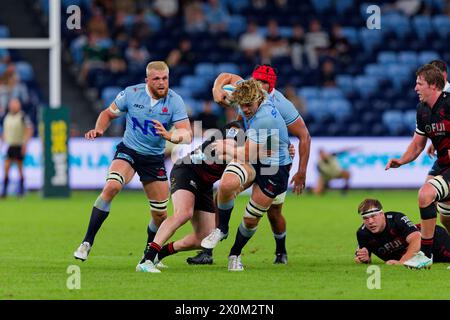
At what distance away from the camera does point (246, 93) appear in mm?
11070

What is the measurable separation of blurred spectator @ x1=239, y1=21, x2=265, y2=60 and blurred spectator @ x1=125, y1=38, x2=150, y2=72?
2.42m

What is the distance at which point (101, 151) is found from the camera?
973 inches

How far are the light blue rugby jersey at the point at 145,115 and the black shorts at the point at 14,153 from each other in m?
11.8

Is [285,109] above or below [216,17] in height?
below

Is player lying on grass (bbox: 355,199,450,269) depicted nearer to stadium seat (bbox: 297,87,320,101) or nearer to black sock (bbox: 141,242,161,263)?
black sock (bbox: 141,242,161,263)

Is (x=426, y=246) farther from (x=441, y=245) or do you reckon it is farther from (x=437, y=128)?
(x=437, y=128)

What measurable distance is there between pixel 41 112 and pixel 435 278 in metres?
13.8

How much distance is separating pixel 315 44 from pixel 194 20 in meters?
3.12

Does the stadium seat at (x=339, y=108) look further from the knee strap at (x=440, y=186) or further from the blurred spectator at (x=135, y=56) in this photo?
the knee strap at (x=440, y=186)

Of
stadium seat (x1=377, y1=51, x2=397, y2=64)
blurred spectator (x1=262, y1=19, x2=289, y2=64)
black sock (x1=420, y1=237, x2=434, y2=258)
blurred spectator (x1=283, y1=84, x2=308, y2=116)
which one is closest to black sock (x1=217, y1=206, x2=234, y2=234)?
black sock (x1=420, y1=237, x2=434, y2=258)

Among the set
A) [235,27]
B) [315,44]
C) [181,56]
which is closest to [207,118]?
[181,56]

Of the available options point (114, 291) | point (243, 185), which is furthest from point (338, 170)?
point (114, 291)

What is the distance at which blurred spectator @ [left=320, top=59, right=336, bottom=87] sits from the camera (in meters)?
28.3
